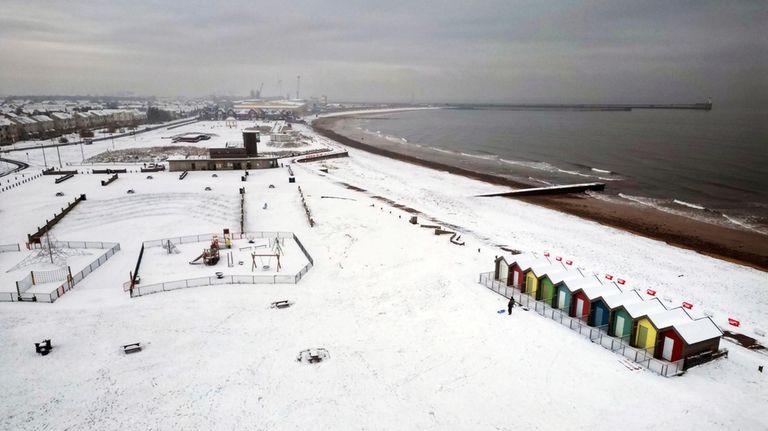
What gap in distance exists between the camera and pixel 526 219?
48719 millimetres

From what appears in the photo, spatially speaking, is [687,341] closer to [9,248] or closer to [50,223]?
[9,248]

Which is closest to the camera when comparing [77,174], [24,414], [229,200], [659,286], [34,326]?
[24,414]

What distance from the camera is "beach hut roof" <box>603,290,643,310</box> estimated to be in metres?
22.7

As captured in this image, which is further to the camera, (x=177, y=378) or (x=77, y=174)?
(x=77, y=174)

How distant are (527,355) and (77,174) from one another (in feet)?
207

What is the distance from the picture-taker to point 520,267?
90.5 feet

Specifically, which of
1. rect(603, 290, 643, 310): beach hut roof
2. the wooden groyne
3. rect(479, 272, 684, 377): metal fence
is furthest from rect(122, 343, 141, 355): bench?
rect(603, 290, 643, 310): beach hut roof

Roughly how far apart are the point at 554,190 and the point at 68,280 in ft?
187

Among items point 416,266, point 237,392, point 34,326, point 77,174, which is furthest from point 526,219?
point 77,174

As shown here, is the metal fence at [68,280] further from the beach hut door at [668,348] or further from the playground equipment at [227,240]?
the beach hut door at [668,348]

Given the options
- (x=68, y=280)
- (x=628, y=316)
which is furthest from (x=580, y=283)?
(x=68, y=280)

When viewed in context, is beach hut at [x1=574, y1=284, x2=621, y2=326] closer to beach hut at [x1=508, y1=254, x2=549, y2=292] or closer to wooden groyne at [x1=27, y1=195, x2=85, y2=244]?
beach hut at [x1=508, y1=254, x2=549, y2=292]

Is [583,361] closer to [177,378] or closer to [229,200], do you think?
[177,378]

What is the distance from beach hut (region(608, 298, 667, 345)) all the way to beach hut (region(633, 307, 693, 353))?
0.73 ft
